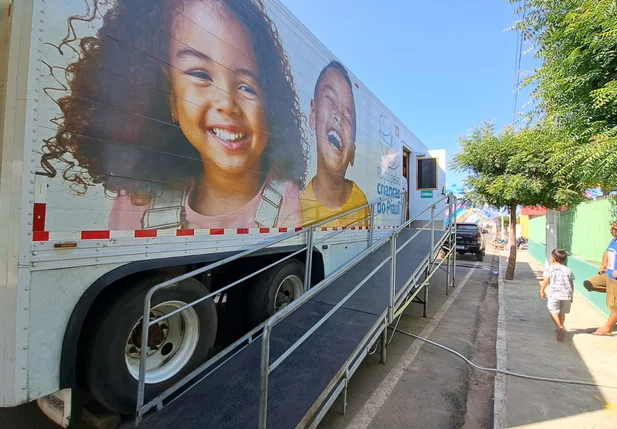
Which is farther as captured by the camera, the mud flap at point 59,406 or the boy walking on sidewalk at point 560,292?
the boy walking on sidewalk at point 560,292

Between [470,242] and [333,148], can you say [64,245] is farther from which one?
[470,242]

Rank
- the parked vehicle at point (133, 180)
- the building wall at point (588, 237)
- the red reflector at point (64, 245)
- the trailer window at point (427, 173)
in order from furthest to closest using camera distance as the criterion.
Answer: the trailer window at point (427, 173) → the building wall at point (588, 237) → the red reflector at point (64, 245) → the parked vehicle at point (133, 180)

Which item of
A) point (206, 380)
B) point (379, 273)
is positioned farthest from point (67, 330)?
point (379, 273)

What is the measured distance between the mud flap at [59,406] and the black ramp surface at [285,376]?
0.47 metres

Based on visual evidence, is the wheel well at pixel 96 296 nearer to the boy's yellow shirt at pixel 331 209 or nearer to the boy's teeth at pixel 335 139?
the boy's yellow shirt at pixel 331 209

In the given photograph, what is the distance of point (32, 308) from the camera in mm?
1844

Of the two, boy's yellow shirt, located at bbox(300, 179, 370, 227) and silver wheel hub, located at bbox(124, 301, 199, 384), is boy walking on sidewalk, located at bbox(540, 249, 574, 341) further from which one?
silver wheel hub, located at bbox(124, 301, 199, 384)

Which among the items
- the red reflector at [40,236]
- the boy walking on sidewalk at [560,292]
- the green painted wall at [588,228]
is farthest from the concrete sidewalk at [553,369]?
the red reflector at [40,236]

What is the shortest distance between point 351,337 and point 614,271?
Answer: 160 inches

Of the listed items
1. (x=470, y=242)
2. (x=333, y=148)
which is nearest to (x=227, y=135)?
(x=333, y=148)

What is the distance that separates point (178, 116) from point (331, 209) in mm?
2587

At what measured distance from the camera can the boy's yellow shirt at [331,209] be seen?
4.10m

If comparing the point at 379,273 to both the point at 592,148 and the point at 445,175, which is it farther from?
the point at 445,175

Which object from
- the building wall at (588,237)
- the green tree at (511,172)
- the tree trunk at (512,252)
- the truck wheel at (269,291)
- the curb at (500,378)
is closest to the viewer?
the curb at (500,378)
